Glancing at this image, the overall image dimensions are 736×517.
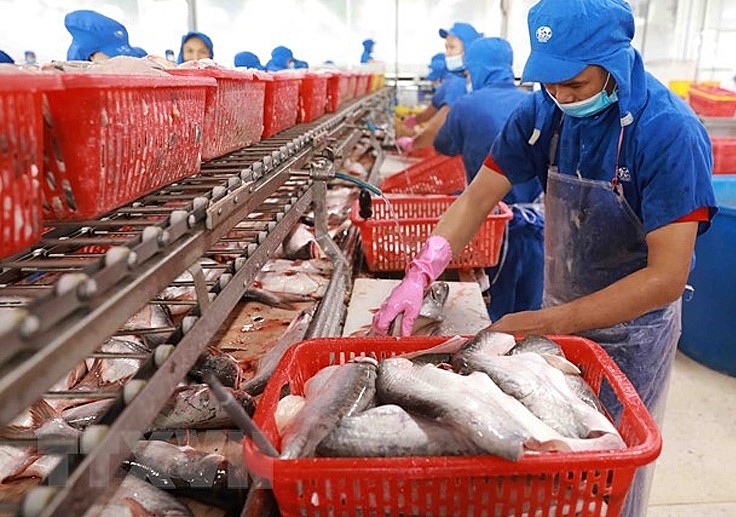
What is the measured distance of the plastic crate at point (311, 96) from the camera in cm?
339

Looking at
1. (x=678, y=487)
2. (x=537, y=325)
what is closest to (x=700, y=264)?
(x=678, y=487)

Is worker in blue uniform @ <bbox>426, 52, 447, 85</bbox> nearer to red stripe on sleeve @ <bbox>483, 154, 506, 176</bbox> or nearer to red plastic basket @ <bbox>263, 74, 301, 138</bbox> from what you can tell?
red plastic basket @ <bbox>263, 74, 301, 138</bbox>

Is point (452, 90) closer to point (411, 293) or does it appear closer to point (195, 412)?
point (411, 293)

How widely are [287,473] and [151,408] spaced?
0.32 metres

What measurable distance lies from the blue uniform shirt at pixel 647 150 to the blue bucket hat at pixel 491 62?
263 cm

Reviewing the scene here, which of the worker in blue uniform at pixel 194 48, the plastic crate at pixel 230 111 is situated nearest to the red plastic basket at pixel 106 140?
the plastic crate at pixel 230 111

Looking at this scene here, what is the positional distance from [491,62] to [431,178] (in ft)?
3.63

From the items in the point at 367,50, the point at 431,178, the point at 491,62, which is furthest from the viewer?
the point at 367,50

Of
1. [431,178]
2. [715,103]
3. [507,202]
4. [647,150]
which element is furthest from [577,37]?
[715,103]

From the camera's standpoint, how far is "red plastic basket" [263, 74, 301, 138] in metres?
2.59

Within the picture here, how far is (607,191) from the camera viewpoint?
83.2 inches

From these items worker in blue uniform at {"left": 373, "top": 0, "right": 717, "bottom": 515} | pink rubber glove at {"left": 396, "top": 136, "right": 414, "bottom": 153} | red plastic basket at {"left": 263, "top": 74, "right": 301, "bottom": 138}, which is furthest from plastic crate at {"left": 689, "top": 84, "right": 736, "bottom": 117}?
red plastic basket at {"left": 263, "top": 74, "right": 301, "bottom": 138}

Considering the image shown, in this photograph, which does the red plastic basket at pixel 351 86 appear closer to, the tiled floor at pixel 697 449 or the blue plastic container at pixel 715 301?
the blue plastic container at pixel 715 301

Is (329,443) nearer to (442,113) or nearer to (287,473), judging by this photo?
(287,473)
